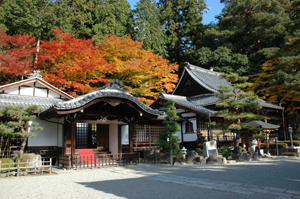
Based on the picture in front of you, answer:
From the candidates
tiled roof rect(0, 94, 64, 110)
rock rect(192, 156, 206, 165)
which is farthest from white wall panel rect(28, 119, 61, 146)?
rock rect(192, 156, 206, 165)

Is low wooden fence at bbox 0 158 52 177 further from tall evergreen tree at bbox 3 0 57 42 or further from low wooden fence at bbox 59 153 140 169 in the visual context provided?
tall evergreen tree at bbox 3 0 57 42

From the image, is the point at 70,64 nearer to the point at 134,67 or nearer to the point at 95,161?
the point at 134,67

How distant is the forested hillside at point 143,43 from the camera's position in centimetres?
1823

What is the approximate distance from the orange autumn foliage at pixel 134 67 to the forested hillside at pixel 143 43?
0.29 feet

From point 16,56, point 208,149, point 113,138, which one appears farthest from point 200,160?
point 16,56

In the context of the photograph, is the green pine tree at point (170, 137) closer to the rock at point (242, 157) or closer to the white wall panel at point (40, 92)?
the rock at point (242, 157)

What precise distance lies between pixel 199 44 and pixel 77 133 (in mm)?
24717

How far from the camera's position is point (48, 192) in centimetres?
596

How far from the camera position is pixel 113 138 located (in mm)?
13203

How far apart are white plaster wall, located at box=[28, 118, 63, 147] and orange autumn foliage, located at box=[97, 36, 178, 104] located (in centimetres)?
795

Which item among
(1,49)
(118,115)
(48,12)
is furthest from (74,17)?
(118,115)

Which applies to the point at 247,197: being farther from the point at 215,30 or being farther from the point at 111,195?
the point at 215,30

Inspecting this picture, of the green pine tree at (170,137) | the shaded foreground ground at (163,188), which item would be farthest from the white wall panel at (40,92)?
the green pine tree at (170,137)

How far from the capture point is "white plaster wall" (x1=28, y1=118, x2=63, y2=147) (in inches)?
464
